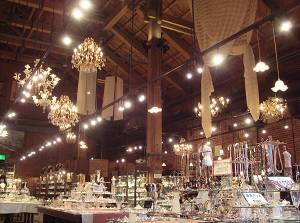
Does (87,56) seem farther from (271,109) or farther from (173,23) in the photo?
(173,23)

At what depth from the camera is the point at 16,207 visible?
36.9 feet

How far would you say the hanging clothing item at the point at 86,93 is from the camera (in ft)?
34.7

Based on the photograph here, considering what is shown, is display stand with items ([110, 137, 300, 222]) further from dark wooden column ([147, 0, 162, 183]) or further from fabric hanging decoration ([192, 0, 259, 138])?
dark wooden column ([147, 0, 162, 183])

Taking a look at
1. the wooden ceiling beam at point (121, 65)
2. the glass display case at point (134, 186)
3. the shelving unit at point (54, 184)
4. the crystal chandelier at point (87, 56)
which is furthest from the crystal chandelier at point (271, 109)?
the shelving unit at point (54, 184)

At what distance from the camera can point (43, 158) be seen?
879 inches

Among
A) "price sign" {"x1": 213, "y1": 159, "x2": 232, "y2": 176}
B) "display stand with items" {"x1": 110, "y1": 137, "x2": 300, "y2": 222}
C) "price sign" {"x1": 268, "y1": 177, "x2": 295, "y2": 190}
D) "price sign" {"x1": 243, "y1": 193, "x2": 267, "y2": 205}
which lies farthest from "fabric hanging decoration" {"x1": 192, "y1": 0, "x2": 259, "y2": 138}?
"price sign" {"x1": 243, "y1": 193, "x2": 267, "y2": 205}

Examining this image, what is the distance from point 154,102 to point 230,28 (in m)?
6.46

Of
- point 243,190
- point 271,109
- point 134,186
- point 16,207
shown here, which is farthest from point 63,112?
point 243,190

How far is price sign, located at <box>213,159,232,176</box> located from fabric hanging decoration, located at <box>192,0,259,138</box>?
1249 mm

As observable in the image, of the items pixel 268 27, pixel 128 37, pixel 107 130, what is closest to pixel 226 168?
pixel 268 27

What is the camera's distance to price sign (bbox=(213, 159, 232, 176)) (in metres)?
4.43

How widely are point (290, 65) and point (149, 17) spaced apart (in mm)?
5150

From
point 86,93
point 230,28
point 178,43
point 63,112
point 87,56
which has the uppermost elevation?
point 178,43

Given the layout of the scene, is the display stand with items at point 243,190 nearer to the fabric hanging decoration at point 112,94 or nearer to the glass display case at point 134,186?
the glass display case at point 134,186
